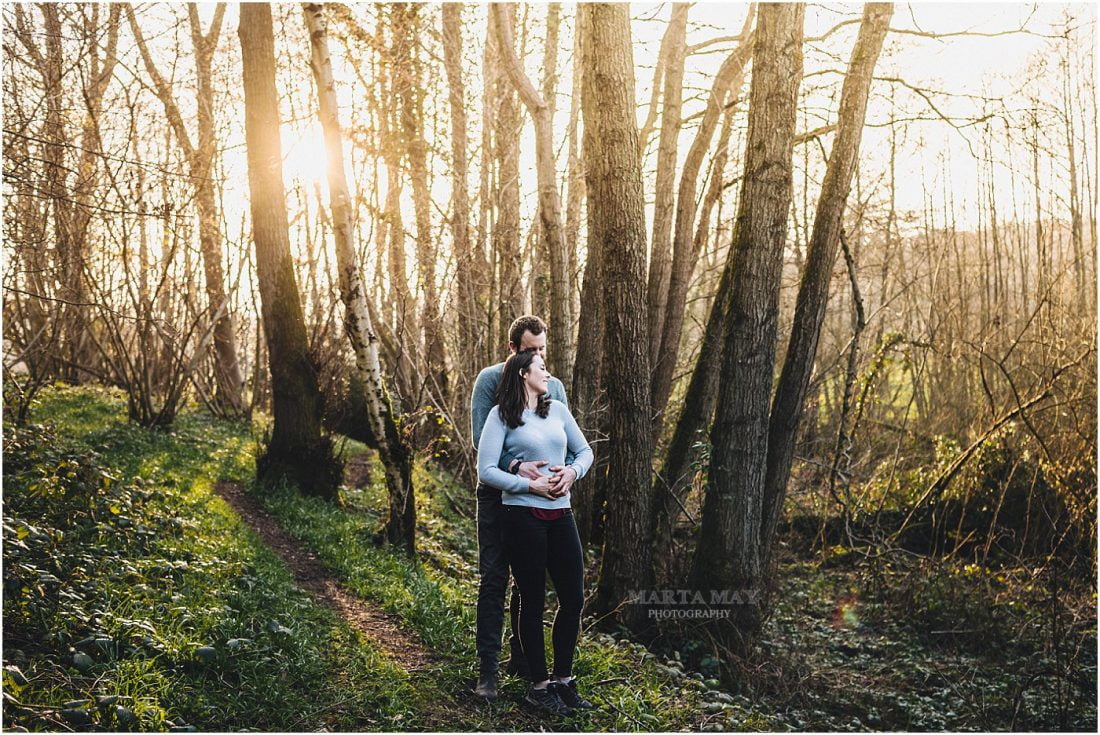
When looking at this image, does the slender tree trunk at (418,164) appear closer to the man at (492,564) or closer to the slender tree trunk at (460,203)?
the slender tree trunk at (460,203)

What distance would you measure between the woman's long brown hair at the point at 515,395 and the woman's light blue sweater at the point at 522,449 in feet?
0.10

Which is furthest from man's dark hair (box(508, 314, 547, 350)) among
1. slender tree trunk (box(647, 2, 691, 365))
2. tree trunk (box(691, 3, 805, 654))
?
slender tree trunk (box(647, 2, 691, 365))

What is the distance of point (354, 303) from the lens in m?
7.52

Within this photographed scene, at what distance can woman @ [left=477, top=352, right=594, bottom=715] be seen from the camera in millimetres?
4395

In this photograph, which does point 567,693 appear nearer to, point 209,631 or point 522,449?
point 522,449

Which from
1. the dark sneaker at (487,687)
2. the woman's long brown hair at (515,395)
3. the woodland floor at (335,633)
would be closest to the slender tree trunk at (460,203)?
the woodland floor at (335,633)

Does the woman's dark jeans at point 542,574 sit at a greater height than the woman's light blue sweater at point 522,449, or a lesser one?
lesser

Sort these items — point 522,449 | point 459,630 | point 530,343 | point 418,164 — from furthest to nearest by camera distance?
point 418,164, point 459,630, point 530,343, point 522,449

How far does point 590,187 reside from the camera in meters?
7.03

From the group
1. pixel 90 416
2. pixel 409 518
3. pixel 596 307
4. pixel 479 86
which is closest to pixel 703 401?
pixel 596 307

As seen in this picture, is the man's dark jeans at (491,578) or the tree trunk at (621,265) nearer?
the man's dark jeans at (491,578)

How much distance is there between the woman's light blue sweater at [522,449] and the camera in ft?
14.2

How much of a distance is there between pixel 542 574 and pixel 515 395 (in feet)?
3.16

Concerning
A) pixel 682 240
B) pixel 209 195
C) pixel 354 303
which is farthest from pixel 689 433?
pixel 209 195
